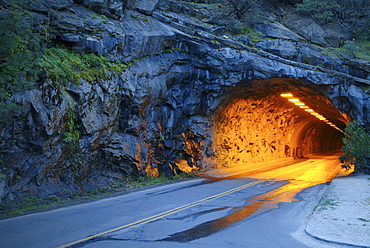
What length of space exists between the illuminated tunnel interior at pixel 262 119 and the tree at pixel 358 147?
9.86ft

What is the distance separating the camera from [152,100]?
18.7 metres

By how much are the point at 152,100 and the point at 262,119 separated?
47.6 feet

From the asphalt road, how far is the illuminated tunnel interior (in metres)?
11.0

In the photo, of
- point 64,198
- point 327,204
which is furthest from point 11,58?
point 327,204

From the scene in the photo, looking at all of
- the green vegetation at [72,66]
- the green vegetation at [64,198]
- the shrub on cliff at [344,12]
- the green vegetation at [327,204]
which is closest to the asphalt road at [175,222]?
the green vegetation at [327,204]

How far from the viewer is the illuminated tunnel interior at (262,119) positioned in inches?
922

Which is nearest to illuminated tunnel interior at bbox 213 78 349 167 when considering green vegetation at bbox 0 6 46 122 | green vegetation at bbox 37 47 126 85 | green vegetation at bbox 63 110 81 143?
green vegetation at bbox 37 47 126 85

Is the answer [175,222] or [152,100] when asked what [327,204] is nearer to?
[175,222]

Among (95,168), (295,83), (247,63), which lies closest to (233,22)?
(247,63)

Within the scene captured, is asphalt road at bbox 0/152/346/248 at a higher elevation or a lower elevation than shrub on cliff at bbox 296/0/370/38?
lower

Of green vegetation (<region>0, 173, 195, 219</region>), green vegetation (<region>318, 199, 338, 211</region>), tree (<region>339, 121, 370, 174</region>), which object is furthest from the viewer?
tree (<region>339, 121, 370, 174</region>)

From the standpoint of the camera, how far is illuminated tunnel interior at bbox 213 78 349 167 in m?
23.4

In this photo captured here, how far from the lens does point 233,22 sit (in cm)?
2300

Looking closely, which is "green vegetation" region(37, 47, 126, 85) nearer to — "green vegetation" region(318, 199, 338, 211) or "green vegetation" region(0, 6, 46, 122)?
"green vegetation" region(0, 6, 46, 122)
